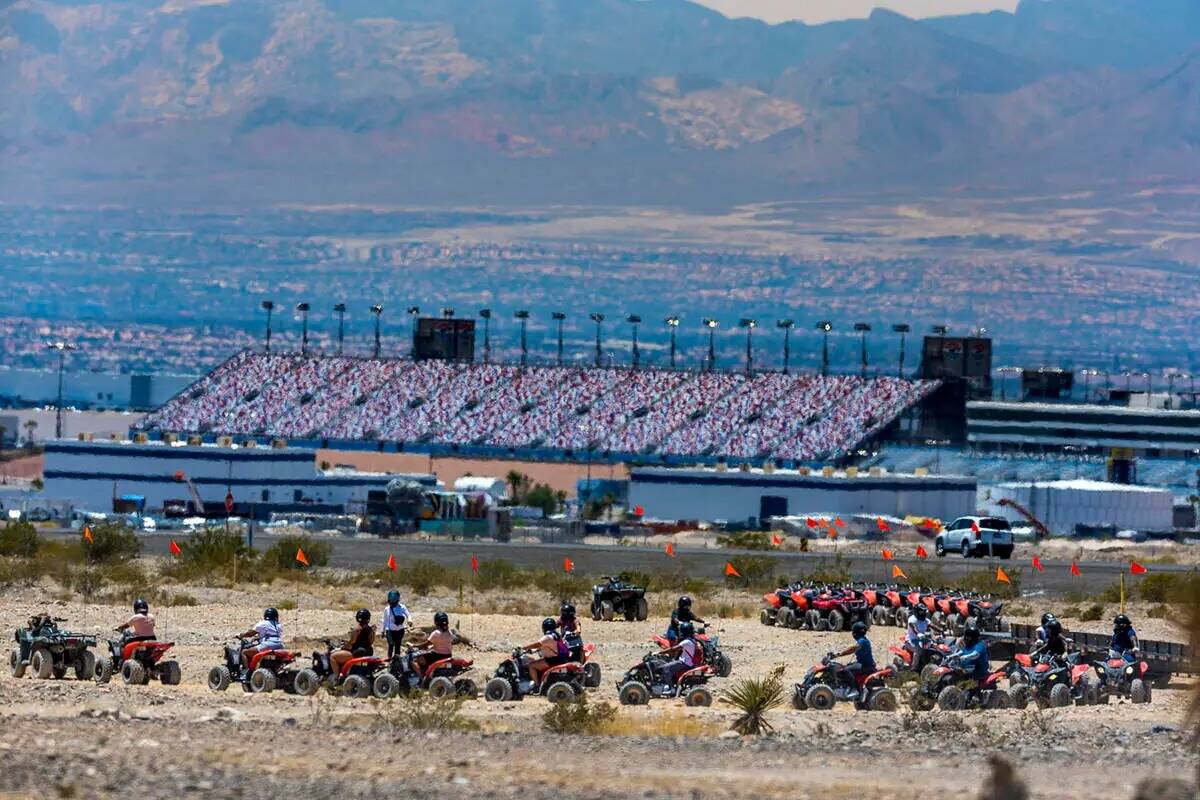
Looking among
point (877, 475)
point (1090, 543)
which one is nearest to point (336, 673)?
point (1090, 543)

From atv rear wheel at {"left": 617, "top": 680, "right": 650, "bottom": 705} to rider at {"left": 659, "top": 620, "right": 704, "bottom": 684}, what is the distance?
82cm

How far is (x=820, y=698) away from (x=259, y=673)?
338 inches

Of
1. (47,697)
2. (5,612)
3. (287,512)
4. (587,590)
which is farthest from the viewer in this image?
(287,512)

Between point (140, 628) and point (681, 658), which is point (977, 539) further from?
point (140, 628)

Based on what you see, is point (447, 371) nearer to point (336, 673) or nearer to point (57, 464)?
point (57, 464)

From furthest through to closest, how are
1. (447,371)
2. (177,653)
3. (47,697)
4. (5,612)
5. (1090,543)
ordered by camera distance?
(447,371) < (1090,543) < (5,612) < (177,653) < (47,697)

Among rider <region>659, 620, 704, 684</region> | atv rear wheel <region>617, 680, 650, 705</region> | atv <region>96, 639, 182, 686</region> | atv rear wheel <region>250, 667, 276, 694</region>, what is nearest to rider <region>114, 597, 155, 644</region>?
atv <region>96, 639, 182, 686</region>

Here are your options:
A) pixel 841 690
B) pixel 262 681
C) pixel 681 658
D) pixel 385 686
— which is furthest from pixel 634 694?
pixel 262 681

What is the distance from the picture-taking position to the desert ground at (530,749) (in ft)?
95.2

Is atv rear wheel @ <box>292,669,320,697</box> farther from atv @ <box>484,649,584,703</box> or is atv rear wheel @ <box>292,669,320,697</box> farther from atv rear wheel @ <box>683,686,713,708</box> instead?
atv rear wheel @ <box>683,686,713,708</box>

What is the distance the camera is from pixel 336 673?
41.0 metres

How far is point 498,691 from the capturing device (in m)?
40.7

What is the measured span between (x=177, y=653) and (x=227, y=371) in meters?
142

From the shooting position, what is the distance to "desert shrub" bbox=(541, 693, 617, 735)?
3506 centimetres
